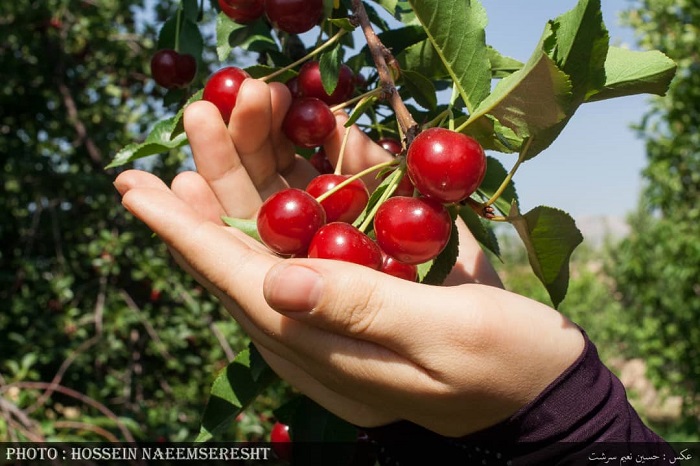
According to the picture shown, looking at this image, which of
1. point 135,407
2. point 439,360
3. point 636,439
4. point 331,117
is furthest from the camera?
point 135,407

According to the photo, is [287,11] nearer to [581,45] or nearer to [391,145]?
[391,145]

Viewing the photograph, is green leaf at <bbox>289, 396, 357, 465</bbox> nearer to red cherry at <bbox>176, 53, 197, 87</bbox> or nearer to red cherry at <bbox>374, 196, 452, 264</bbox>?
red cherry at <bbox>374, 196, 452, 264</bbox>

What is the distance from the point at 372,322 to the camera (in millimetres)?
797

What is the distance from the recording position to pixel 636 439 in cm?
96

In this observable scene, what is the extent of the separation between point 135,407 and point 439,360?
243 cm

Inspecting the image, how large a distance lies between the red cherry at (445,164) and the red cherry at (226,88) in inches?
15.1

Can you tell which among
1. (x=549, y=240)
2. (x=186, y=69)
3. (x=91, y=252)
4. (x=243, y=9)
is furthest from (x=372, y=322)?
(x=91, y=252)

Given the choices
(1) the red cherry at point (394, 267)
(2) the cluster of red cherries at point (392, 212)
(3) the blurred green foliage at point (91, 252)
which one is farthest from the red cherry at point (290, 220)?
(3) the blurred green foliage at point (91, 252)

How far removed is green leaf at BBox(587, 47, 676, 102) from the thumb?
336 millimetres

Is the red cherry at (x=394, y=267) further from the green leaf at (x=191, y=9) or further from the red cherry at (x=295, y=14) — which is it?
the green leaf at (x=191, y=9)

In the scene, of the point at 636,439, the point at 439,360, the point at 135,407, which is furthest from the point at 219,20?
the point at 135,407

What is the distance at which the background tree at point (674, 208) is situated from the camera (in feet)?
14.4

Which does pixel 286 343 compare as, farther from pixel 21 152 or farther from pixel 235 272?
pixel 21 152

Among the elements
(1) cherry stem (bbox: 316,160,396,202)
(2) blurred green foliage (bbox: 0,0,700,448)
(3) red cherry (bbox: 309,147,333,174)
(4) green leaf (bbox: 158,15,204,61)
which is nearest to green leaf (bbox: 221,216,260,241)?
(1) cherry stem (bbox: 316,160,396,202)
